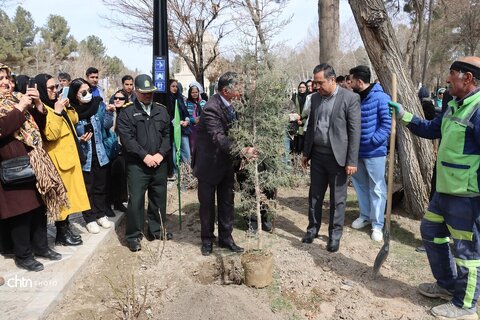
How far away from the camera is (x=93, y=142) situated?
4.76 meters

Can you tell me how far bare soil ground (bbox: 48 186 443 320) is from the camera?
10.7ft

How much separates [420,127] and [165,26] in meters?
4.28

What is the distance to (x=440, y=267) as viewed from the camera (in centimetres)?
346

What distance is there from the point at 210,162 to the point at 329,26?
5.54 m

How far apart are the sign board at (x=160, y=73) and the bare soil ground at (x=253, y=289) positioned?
2.36 metres

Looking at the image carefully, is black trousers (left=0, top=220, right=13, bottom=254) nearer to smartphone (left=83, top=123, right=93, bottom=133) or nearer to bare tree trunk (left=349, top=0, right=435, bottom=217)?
smartphone (left=83, top=123, right=93, bottom=133)

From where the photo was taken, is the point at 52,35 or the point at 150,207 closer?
the point at 150,207

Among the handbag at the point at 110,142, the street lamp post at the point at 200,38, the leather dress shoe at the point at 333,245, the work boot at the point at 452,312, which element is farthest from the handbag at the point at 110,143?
the street lamp post at the point at 200,38

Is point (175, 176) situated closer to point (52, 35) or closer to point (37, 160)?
point (37, 160)

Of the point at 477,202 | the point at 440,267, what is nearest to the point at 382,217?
the point at 440,267

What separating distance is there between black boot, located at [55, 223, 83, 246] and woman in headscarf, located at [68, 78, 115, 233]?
14.4 inches

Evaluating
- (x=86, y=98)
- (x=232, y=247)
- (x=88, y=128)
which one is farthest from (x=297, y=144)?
(x=86, y=98)

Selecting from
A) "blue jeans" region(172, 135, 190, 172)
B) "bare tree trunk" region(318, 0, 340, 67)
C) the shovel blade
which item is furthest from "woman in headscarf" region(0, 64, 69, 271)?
"bare tree trunk" region(318, 0, 340, 67)

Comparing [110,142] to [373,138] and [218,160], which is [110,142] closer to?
[218,160]
